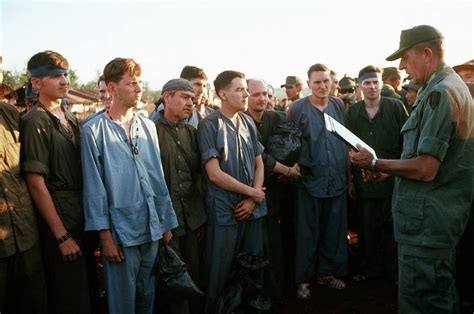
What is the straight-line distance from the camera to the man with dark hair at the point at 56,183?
9.50ft

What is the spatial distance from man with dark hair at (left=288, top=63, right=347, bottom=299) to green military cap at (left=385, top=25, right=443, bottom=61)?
1675 millimetres

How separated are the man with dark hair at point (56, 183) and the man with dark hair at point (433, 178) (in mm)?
2446

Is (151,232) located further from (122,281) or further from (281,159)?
(281,159)

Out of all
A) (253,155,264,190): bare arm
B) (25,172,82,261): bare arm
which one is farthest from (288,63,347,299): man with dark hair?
(25,172,82,261): bare arm

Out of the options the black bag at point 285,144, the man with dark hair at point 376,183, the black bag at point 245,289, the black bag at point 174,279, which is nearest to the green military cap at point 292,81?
the man with dark hair at point 376,183

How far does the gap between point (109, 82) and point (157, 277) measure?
1.59 meters

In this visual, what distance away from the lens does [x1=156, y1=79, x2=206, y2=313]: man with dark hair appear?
3.47 metres

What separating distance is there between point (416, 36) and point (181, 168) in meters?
2.16

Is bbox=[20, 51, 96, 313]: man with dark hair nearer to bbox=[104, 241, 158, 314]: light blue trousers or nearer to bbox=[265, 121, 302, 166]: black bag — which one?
bbox=[104, 241, 158, 314]: light blue trousers

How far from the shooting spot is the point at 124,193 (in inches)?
115

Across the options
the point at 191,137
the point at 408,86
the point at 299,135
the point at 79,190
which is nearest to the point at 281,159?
the point at 299,135

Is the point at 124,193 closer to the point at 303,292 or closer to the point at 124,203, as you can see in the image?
the point at 124,203

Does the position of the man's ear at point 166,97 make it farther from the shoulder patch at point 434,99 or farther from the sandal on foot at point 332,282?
the sandal on foot at point 332,282

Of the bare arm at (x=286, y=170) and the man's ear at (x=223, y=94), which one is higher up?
the man's ear at (x=223, y=94)
